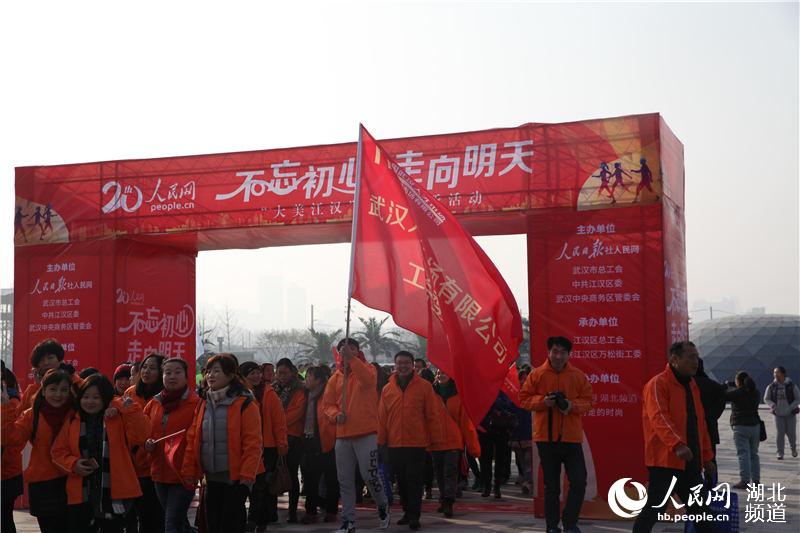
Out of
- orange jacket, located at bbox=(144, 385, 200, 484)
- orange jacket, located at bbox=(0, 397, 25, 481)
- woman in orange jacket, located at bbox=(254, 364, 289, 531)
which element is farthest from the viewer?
woman in orange jacket, located at bbox=(254, 364, 289, 531)

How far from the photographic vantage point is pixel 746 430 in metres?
11.5

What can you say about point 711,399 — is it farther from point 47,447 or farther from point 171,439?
point 47,447

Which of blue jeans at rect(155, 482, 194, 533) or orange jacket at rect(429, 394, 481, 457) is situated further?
orange jacket at rect(429, 394, 481, 457)

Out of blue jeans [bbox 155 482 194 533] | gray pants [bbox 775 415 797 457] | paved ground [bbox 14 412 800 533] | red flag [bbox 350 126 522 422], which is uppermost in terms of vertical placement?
red flag [bbox 350 126 522 422]

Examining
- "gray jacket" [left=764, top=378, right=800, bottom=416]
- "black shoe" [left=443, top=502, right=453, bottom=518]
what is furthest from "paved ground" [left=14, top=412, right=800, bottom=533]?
"gray jacket" [left=764, top=378, right=800, bottom=416]

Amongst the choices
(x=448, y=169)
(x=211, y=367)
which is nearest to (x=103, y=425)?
(x=211, y=367)

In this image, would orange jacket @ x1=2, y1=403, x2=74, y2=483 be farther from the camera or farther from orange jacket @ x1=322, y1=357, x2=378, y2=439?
the camera

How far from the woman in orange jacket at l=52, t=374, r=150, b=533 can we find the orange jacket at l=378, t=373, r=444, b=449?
131 inches

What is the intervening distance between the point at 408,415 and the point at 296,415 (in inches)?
57.3

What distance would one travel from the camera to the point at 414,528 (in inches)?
353

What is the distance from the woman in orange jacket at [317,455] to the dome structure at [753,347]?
39.9 meters

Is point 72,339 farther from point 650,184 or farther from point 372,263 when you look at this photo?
point 650,184

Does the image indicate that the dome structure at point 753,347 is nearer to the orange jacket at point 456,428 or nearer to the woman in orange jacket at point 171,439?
the orange jacket at point 456,428

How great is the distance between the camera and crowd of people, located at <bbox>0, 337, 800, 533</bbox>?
6340 mm
